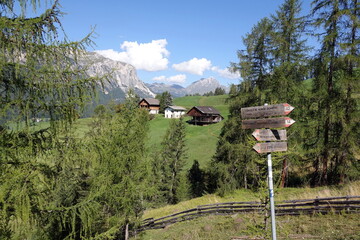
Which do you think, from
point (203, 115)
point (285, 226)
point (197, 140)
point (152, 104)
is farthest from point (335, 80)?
point (152, 104)

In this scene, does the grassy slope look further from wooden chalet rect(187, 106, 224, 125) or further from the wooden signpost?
wooden chalet rect(187, 106, 224, 125)

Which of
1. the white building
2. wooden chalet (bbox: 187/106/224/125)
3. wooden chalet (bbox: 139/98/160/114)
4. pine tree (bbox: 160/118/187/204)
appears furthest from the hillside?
wooden chalet (bbox: 139/98/160/114)

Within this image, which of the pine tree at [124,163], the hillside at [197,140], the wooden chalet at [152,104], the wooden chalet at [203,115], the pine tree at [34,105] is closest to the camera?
the pine tree at [34,105]

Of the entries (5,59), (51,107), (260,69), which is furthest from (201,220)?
(5,59)

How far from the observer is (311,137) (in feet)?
63.0

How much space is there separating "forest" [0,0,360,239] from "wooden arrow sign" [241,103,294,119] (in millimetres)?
1937

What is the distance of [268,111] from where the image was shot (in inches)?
189

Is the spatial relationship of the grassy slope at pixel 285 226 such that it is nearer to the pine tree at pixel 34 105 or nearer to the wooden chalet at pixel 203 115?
the pine tree at pixel 34 105

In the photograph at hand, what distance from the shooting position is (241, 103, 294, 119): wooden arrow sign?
15.2 feet

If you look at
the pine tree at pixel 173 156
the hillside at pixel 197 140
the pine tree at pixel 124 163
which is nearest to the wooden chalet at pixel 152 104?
the hillside at pixel 197 140

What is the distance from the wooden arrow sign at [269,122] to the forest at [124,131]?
192 centimetres

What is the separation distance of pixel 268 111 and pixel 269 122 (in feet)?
0.75

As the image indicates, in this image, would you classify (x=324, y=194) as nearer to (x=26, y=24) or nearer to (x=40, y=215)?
(x=40, y=215)

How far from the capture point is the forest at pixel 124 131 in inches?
163
